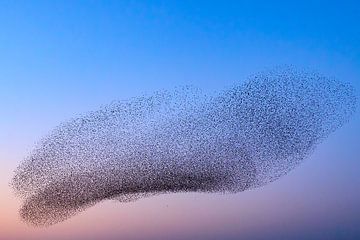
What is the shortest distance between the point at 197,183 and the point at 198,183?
4.0 inches

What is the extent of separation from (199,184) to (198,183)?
14cm

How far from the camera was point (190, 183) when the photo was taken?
71.6ft

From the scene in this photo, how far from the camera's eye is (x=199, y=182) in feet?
72.0

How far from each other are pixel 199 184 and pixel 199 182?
0.64 feet

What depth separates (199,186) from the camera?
21.8m

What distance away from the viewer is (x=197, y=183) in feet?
72.0

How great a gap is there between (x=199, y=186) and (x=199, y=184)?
0.64 ft

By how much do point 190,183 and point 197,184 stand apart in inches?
28.6

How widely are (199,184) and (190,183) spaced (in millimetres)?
924

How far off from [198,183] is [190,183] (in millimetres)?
821

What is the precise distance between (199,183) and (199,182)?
97 mm

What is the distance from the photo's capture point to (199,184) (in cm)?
2189

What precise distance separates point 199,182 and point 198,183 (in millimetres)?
142
